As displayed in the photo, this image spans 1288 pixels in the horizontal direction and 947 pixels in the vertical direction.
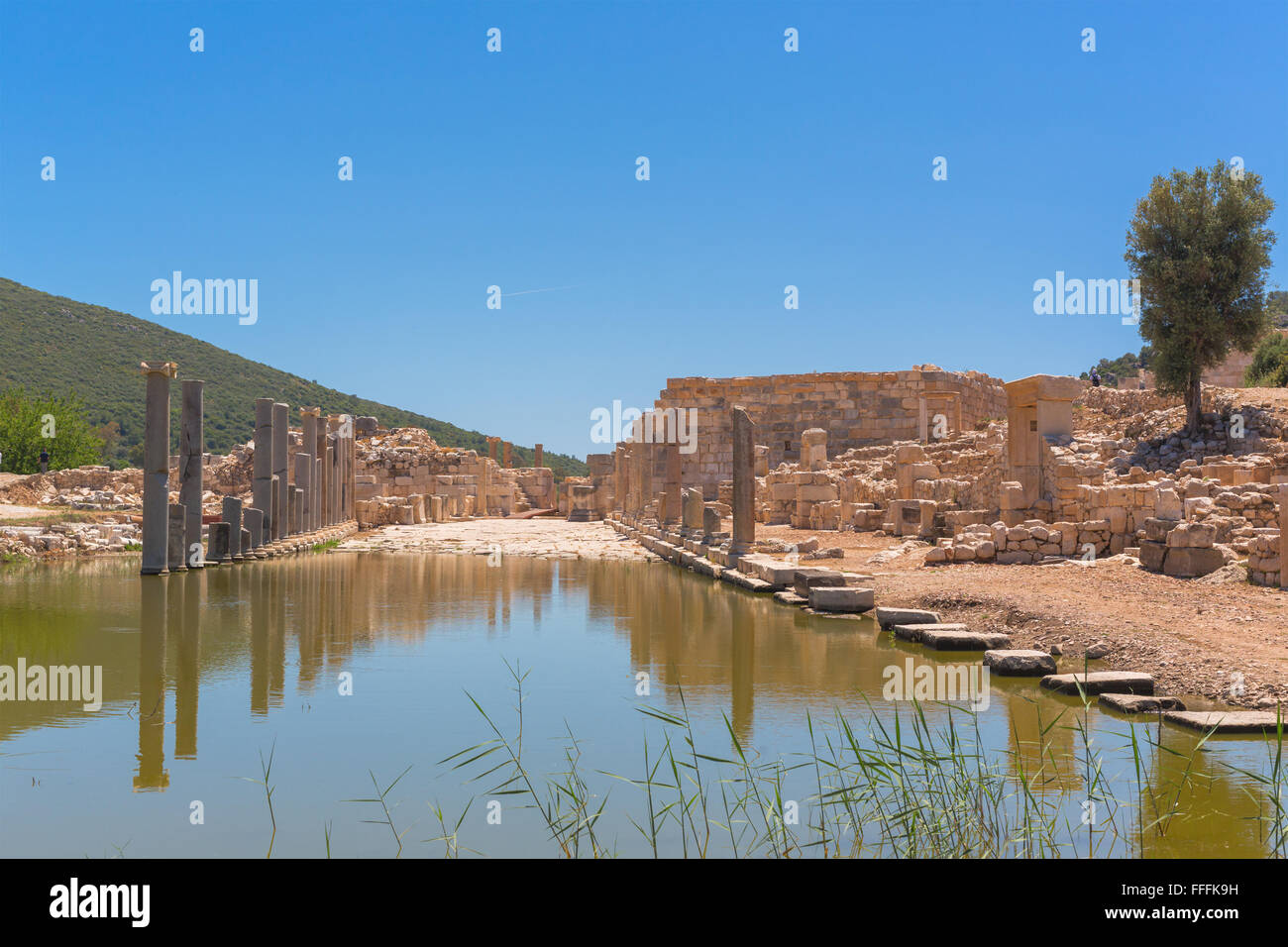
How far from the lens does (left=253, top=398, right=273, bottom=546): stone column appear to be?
63.1 ft

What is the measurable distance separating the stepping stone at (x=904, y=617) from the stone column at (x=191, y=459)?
417 inches

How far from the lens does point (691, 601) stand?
12.6m

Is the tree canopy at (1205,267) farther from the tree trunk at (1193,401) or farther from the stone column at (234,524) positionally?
the stone column at (234,524)

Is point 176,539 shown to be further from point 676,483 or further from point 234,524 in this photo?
point 676,483

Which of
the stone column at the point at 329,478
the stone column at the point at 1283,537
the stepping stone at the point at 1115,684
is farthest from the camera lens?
the stone column at the point at 329,478

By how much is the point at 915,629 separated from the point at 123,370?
56836 millimetres

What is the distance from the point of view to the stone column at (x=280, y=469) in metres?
19.7

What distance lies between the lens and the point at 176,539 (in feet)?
50.1

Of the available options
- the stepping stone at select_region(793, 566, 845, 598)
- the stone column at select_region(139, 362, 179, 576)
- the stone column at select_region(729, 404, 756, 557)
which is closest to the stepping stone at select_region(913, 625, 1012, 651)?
the stepping stone at select_region(793, 566, 845, 598)

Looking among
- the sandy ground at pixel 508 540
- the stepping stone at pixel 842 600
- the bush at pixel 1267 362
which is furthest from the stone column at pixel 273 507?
the bush at pixel 1267 362

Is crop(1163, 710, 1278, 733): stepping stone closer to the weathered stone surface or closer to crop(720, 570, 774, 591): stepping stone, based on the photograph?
the weathered stone surface
